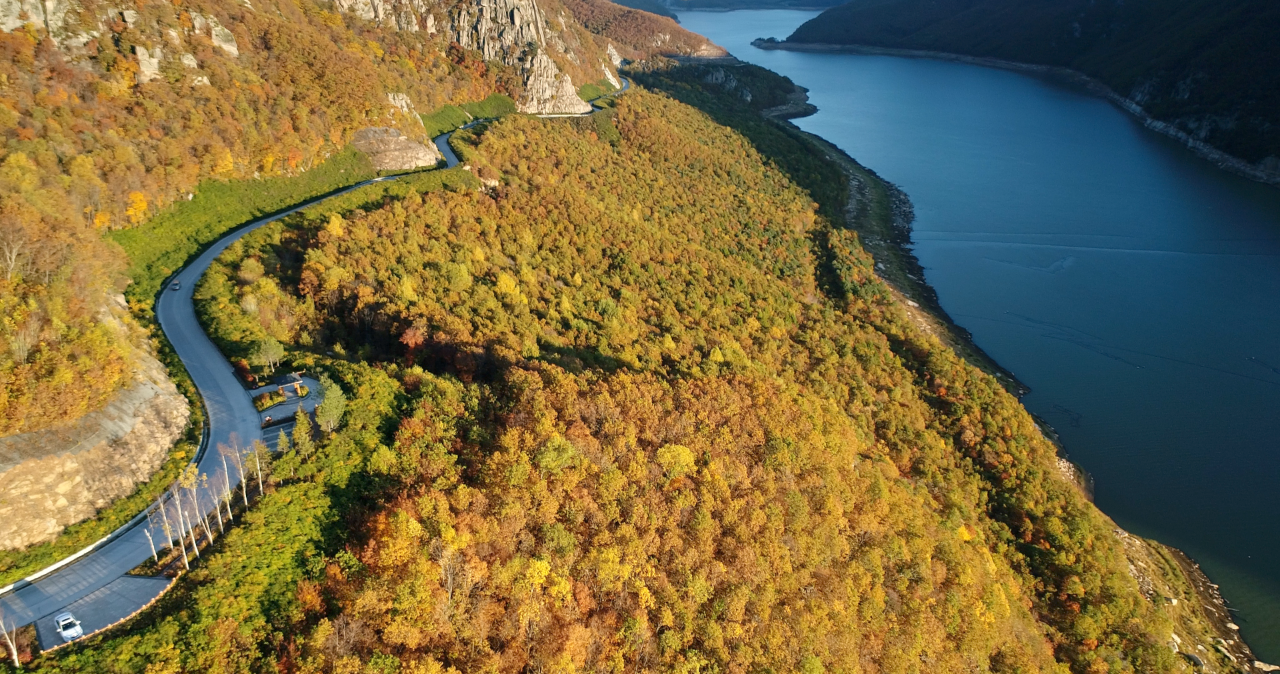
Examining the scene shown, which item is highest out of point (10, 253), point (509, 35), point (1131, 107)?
point (1131, 107)

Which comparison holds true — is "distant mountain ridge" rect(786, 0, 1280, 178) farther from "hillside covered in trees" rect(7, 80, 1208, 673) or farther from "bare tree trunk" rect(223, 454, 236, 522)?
"bare tree trunk" rect(223, 454, 236, 522)

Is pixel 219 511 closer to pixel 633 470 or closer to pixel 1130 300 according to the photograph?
pixel 633 470

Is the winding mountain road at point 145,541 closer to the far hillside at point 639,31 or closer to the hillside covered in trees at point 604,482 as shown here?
the hillside covered in trees at point 604,482

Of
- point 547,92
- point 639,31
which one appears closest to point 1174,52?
point 639,31

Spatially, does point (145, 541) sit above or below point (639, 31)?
below

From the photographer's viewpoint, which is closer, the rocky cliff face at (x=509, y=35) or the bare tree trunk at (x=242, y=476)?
the bare tree trunk at (x=242, y=476)

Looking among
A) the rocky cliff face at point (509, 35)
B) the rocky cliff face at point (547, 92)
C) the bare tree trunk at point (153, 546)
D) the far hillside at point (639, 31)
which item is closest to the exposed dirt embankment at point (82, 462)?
Answer: the bare tree trunk at point (153, 546)

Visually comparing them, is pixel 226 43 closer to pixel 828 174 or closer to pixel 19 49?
pixel 19 49
